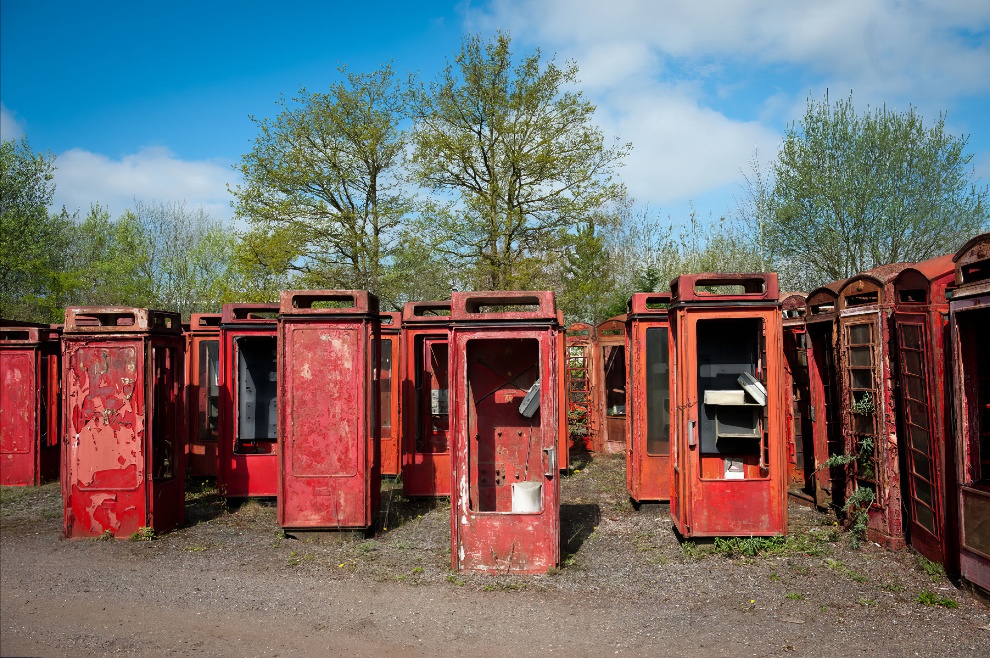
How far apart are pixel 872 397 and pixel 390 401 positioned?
7697 mm

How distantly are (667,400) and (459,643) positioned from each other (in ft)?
17.5

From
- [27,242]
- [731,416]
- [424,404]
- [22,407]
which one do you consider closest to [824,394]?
[731,416]

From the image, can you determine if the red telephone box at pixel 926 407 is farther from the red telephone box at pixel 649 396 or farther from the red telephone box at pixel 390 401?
the red telephone box at pixel 390 401

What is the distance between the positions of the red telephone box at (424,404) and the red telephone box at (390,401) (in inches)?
43.9

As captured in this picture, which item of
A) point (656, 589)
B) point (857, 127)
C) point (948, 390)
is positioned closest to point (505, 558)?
point (656, 589)

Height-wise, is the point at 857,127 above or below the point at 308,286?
above

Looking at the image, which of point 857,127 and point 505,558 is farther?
point 857,127

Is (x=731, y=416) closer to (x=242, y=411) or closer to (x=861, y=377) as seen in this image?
(x=861, y=377)

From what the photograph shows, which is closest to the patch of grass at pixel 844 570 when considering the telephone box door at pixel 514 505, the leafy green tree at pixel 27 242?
the telephone box door at pixel 514 505

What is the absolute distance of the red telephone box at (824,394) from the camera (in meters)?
8.85

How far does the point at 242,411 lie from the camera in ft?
34.5

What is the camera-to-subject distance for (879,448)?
7543mm

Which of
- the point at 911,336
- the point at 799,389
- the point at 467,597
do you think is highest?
the point at 911,336

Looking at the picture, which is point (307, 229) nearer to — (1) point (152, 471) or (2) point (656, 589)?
(1) point (152, 471)
